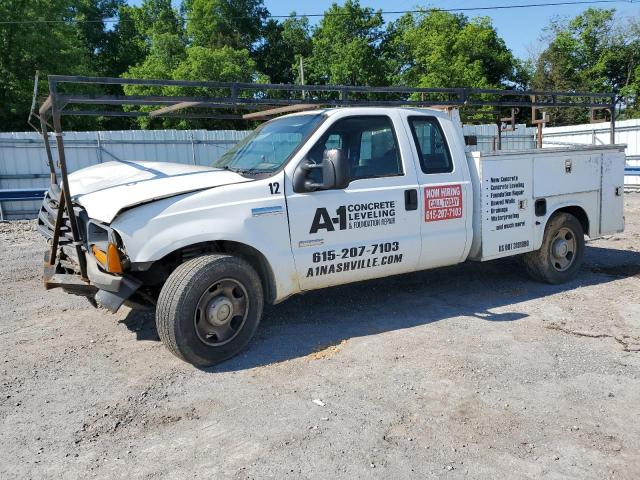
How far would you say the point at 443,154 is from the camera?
557 centimetres

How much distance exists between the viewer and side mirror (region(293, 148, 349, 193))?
14.7 ft

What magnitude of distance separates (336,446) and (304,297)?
2962 mm

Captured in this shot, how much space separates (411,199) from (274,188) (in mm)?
1423

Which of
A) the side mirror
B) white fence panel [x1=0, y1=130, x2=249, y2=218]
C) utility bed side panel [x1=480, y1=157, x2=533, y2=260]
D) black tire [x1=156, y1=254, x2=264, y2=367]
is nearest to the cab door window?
the side mirror

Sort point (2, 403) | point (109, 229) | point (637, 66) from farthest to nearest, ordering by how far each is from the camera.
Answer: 1. point (637, 66)
2. point (109, 229)
3. point (2, 403)

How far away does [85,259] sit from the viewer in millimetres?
4520

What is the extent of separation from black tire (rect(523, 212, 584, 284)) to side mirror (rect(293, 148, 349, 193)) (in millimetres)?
3072

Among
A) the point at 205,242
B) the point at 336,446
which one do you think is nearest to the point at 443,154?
the point at 205,242

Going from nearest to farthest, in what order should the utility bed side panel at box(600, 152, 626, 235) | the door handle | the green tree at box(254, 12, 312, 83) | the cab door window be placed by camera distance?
the cab door window
the door handle
the utility bed side panel at box(600, 152, 626, 235)
the green tree at box(254, 12, 312, 83)

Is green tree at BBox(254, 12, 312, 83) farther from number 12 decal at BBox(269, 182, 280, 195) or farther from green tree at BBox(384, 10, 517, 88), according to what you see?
number 12 decal at BBox(269, 182, 280, 195)

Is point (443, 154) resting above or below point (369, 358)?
above

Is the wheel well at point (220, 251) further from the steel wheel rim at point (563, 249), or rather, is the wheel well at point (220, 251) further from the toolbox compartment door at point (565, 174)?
the steel wheel rim at point (563, 249)

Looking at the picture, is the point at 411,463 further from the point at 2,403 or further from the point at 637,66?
the point at 637,66

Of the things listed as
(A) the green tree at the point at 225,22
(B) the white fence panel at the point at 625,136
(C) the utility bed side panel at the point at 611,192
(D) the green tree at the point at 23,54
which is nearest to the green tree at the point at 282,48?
(A) the green tree at the point at 225,22
